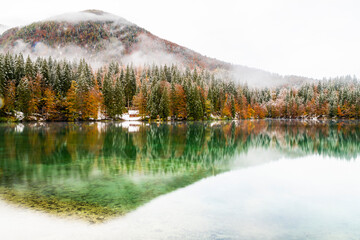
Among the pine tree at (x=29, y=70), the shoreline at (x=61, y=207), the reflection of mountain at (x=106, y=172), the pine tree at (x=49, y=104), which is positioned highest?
the pine tree at (x=29, y=70)

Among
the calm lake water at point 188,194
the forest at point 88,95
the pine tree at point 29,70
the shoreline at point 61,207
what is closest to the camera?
the calm lake water at point 188,194

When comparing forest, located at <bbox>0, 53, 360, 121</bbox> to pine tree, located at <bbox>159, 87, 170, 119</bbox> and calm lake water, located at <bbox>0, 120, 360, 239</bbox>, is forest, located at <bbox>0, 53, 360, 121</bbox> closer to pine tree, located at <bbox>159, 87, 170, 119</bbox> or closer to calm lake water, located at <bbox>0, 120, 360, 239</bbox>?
pine tree, located at <bbox>159, 87, 170, 119</bbox>

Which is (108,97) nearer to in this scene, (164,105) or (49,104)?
(49,104)

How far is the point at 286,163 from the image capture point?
1736 centimetres

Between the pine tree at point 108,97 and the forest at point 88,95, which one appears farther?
the pine tree at point 108,97

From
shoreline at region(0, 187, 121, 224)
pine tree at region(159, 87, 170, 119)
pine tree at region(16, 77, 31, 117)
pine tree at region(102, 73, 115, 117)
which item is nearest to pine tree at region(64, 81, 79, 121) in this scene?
pine tree at region(102, 73, 115, 117)

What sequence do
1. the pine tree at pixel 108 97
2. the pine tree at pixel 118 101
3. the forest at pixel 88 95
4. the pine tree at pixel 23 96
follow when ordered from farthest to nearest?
the pine tree at pixel 118 101, the pine tree at pixel 108 97, the forest at pixel 88 95, the pine tree at pixel 23 96

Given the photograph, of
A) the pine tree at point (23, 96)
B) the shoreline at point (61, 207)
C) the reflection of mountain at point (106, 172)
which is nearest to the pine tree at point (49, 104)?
the pine tree at point (23, 96)

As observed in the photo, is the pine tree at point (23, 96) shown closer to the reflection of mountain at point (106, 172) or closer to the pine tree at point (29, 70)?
the pine tree at point (29, 70)

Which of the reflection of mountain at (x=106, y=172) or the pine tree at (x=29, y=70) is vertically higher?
→ the pine tree at (x=29, y=70)

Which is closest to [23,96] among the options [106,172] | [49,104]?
[49,104]

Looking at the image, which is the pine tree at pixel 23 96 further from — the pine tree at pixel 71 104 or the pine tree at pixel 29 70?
the pine tree at pixel 71 104

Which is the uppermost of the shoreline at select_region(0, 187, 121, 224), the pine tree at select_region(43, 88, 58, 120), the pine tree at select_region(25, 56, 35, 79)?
the pine tree at select_region(25, 56, 35, 79)

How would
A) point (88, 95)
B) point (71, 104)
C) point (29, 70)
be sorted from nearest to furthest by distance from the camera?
point (29, 70) < point (71, 104) < point (88, 95)
